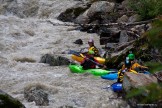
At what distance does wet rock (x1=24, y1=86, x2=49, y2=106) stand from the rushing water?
103mm

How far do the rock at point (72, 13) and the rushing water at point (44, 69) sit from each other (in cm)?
40

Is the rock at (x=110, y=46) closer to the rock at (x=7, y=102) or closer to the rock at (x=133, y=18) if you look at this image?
the rock at (x=133, y=18)

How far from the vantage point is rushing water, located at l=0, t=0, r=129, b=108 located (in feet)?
21.9

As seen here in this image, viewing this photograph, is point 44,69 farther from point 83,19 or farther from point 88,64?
point 83,19

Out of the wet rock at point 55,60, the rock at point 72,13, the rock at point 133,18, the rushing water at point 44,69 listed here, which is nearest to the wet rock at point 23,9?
the rushing water at point 44,69

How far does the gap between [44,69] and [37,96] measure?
8.98 ft

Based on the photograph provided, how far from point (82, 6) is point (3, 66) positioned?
7.82 m

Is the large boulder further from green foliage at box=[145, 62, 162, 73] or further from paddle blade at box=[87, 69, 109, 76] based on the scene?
green foliage at box=[145, 62, 162, 73]

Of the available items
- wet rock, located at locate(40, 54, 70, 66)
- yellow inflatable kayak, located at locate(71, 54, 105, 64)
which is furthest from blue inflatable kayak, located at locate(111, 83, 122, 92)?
wet rock, located at locate(40, 54, 70, 66)

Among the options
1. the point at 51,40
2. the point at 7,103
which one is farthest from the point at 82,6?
the point at 7,103

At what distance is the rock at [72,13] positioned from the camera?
15.6 meters

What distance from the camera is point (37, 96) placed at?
6496 millimetres

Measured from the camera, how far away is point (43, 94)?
263 inches

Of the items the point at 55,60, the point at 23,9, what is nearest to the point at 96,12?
the point at 23,9
